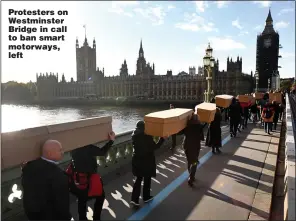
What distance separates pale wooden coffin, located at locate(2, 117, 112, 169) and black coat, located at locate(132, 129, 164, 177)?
0.48 metres

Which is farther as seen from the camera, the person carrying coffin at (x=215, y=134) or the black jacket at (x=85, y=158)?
the person carrying coffin at (x=215, y=134)

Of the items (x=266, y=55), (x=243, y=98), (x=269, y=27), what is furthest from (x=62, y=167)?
(x=269, y=27)

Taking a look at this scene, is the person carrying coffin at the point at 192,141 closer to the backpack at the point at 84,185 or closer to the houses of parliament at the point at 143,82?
the backpack at the point at 84,185

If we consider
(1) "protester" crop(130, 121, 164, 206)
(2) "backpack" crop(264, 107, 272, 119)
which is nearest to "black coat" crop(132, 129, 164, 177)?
(1) "protester" crop(130, 121, 164, 206)

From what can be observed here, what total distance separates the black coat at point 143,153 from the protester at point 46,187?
155 cm

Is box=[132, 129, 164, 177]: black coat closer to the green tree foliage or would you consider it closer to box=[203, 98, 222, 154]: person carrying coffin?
box=[203, 98, 222, 154]: person carrying coffin

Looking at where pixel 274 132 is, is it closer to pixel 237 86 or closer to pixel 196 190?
pixel 196 190

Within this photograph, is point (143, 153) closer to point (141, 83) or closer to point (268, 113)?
point (268, 113)

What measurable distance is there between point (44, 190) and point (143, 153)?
5.75 feet

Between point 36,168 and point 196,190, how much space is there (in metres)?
3.01

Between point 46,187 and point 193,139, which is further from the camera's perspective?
point 193,139

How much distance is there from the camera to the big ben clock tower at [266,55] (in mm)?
71188

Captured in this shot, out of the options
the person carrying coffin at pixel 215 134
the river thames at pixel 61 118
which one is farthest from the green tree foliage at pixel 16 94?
the person carrying coffin at pixel 215 134

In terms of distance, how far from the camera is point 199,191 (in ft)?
15.7
